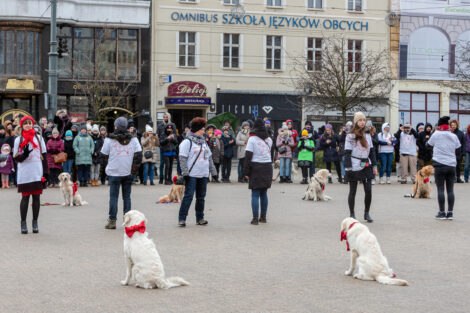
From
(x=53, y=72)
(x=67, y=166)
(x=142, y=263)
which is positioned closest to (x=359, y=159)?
(x=142, y=263)

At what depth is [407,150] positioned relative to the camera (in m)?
22.0

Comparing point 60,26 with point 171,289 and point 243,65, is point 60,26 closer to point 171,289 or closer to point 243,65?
point 243,65

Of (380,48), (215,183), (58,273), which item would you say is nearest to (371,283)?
(58,273)

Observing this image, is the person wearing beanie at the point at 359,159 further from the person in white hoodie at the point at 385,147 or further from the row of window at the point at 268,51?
the row of window at the point at 268,51

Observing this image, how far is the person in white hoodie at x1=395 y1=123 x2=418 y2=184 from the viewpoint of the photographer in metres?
22.0

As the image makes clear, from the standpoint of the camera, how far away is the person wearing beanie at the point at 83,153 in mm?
20500

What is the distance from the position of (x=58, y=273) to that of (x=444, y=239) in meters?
5.68

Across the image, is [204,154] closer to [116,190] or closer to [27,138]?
[116,190]

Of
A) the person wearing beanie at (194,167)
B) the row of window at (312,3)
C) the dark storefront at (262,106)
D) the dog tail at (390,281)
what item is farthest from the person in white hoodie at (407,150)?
the row of window at (312,3)

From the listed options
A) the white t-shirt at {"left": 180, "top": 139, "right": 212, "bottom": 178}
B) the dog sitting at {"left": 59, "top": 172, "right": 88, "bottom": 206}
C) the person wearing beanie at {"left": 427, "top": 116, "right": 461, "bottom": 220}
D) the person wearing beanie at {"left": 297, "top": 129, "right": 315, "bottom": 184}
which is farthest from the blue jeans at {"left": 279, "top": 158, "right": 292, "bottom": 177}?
the white t-shirt at {"left": 180, "top": 139, "right": 212, "bottom": 178}

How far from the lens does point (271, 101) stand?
4003cm

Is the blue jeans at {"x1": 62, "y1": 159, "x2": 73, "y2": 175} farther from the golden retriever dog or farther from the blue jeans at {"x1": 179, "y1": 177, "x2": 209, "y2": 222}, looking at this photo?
the golden retriever dog

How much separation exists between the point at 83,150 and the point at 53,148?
0.88 metres

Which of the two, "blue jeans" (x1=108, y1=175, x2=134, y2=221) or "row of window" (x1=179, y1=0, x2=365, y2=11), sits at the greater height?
"row of window" (x1=179, y1=0, x2=365, y2=11)
